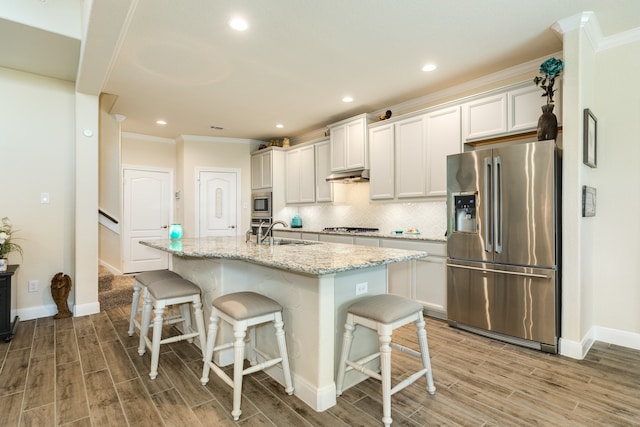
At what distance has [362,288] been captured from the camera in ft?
7.36

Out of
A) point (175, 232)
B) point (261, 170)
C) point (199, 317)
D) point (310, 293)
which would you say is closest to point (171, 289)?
point (199, 317)

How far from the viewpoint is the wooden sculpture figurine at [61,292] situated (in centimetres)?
359

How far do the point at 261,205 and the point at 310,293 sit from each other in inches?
181

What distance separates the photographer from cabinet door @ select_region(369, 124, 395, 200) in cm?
431

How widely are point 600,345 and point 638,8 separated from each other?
2.67 meters

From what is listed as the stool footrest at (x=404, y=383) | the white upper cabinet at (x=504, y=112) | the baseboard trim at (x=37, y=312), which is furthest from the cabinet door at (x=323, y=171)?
the baseboard trim at (x=37, y=312)

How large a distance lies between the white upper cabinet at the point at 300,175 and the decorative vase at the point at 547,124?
3.36 meters

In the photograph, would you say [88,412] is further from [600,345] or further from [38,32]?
[600,345]

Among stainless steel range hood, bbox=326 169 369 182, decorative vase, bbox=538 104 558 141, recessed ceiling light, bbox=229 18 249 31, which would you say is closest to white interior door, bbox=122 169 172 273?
stainless steel range hood, bbox=326 169 369 182

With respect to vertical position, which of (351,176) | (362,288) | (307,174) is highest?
(307,174)

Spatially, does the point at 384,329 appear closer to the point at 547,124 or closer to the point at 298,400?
the point at 298,400

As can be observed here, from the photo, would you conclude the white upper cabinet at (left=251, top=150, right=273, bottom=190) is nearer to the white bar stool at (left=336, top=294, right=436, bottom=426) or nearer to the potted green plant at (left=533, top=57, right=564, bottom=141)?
the potted green plant at (left=533, top=57, right=564, bottom=141)

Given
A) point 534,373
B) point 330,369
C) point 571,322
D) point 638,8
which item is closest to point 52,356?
point 330,369

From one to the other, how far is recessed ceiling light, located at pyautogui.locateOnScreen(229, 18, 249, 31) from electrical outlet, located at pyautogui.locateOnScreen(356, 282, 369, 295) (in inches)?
84.1
